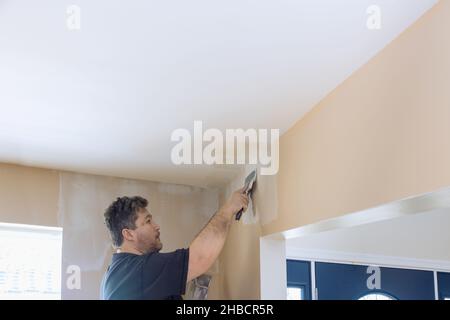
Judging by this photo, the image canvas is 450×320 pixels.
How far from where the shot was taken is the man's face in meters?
3.19

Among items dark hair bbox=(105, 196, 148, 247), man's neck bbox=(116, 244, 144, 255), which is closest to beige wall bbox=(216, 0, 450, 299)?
man's neck bbox=(116, 244, 144, 255)

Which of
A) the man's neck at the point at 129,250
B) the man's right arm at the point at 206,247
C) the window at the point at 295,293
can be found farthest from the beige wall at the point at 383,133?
the window at the point at 295,293

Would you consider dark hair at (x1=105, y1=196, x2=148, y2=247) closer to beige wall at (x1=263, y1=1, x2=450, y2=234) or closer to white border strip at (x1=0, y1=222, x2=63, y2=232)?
white border strip at (x1=0, y1=222, x2=63, y2=232)

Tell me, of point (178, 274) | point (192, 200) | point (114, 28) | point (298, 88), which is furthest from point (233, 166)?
point (114, 28)

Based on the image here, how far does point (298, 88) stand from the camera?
2213mm

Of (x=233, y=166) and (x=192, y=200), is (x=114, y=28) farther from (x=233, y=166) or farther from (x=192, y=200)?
(x=192, y=200)

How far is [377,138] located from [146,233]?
1.80 metres

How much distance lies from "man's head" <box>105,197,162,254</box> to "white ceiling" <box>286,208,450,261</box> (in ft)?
2.96

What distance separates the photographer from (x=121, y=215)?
336 centimetres

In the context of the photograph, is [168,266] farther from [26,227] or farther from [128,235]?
[26,227]

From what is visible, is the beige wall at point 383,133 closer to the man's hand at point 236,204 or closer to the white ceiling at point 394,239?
the man's hand at point 236,204

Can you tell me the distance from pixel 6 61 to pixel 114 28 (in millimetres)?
499

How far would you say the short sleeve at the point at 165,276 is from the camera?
2750 mm

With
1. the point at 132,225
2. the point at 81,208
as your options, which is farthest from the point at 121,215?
the point at 81,208
